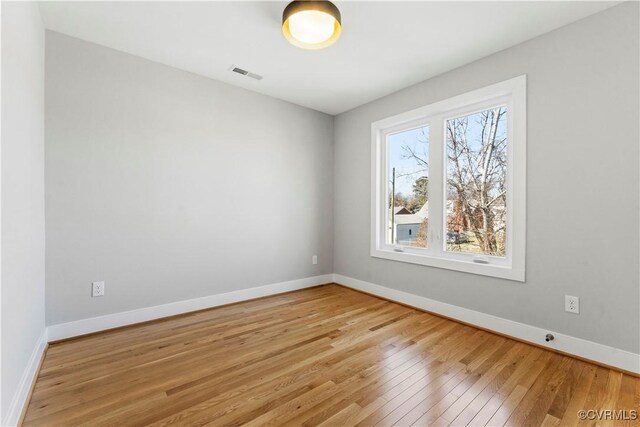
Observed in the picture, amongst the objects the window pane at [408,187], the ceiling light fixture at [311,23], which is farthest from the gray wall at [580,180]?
the ceiling light fixture at [311,23]

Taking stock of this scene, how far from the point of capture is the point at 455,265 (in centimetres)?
295

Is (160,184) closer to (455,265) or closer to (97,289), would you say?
(97,289)

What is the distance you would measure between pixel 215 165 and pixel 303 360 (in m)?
2.24

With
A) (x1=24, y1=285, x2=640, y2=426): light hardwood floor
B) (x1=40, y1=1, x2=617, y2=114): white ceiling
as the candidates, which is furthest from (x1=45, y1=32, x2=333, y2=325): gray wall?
(x1=24, y1=285, x2=640, y2=426): light hardwood floor

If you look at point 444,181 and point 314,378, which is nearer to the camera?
point 314,378

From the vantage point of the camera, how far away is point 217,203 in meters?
3.29

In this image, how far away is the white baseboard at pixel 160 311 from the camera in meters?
2.46

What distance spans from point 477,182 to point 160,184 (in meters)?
3.17

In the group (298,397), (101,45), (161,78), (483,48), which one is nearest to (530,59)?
(483,48)

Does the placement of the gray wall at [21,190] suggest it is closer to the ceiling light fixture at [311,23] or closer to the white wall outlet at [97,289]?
the white wall outlet at [97,289]

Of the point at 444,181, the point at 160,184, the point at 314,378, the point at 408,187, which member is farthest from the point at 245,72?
the point at 314,378

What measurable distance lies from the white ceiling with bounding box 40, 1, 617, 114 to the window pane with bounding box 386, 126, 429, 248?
70cm

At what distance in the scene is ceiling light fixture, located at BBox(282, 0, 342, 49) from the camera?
1.93 metres

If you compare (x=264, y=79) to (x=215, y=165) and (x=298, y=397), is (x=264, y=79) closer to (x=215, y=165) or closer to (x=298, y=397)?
(x=215, y=165)
